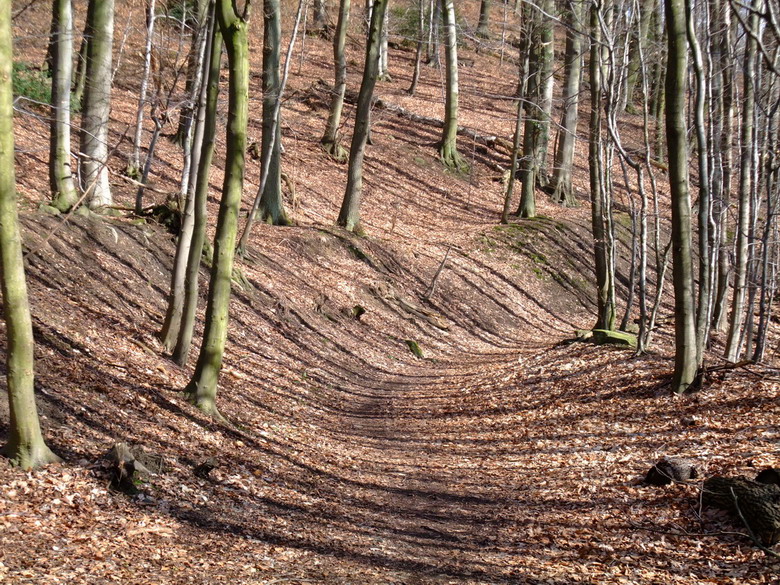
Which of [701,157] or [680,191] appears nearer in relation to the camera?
[680,191]

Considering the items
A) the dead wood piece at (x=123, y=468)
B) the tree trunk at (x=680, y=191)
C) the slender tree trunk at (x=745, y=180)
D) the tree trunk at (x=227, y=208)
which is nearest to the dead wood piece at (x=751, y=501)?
the tree trunk at (x=680, y=191)

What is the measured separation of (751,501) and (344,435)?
5.33m

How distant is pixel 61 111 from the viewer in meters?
10.9

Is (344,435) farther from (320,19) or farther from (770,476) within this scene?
(320,19)

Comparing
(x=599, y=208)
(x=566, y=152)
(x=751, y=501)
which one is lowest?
(x=751, y=501)

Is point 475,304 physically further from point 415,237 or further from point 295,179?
point 295,179

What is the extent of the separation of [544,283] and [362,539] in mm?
16269

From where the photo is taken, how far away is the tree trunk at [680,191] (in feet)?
28.4

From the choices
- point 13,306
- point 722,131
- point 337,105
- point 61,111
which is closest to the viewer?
point 13,306

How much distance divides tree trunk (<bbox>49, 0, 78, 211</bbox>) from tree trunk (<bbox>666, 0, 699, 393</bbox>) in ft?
27.9

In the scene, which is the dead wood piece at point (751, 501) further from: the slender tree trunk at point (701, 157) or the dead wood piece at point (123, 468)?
the dead wood piece at point (123, 468)

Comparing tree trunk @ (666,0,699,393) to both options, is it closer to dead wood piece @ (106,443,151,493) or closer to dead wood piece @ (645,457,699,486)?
dead wood piece @ (645,457,699,486)

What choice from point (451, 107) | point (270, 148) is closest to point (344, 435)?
point (270, 148)

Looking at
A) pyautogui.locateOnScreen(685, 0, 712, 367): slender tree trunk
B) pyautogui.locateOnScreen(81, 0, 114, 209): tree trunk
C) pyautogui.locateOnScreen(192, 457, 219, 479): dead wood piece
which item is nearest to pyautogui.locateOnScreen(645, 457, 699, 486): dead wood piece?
pyautogui.locateOnScreen(685, 0, 712, 367): slender tree trunk
